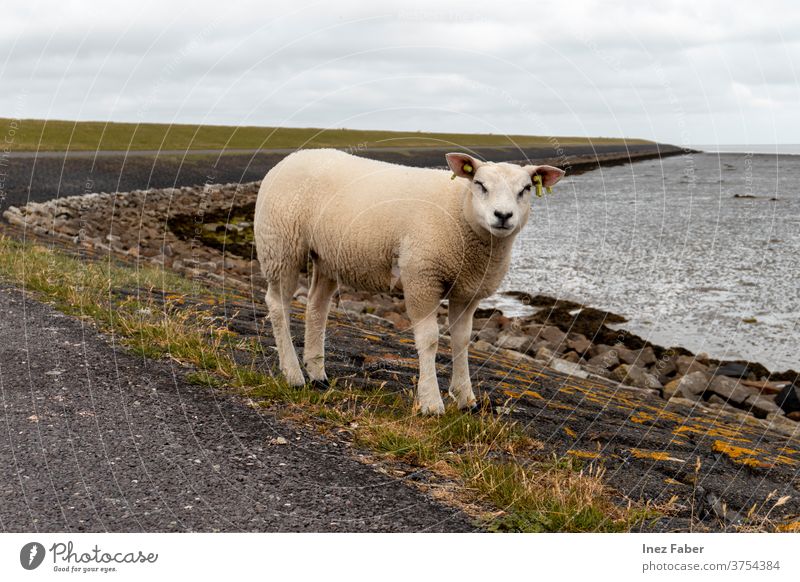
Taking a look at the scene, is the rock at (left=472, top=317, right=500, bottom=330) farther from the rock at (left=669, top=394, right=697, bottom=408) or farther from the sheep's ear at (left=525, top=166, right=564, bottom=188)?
the sheep's ear at (left=525, top=166, right=564, bottom=188)

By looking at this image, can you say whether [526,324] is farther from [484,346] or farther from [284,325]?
[284,325]

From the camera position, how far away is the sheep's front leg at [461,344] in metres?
7.96

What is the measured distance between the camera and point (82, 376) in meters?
8.14

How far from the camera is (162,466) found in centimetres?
619

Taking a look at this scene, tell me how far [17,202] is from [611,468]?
25.3 metres

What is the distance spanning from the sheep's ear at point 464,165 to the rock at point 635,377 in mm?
8194

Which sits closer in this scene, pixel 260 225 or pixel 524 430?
pixel 524 430

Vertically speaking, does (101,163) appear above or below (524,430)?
above

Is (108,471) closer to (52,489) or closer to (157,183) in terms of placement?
(52,489)

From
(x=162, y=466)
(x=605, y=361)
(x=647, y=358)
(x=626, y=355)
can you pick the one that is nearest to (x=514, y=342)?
(x=605, y=361)

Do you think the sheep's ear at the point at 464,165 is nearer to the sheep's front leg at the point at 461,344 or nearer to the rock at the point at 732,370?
the sheep's front leg at the point at 461,344

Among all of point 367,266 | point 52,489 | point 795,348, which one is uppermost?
point 367,266

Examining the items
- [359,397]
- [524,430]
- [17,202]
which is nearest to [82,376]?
[359,397]

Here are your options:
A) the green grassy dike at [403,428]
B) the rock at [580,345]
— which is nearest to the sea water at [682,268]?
the rock at [580,345]
